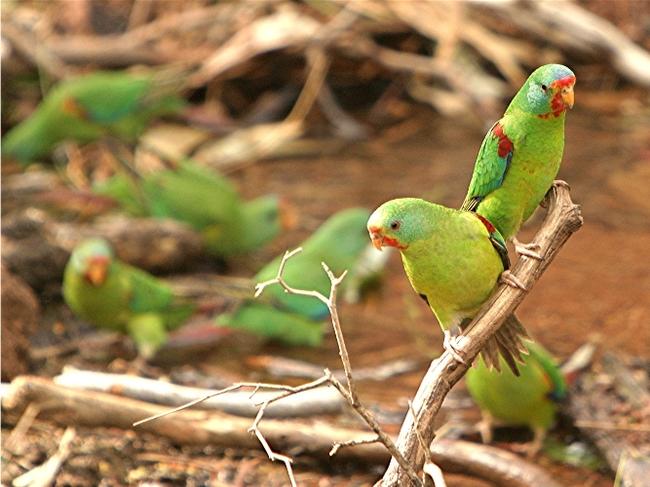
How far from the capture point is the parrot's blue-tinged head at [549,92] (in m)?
2.25

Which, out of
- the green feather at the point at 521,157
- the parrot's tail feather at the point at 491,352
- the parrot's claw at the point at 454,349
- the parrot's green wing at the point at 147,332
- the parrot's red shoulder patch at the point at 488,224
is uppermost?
the parrot's green wing at the point at 147,332

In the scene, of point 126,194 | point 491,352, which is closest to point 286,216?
point 126,194

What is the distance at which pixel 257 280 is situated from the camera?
4.30m

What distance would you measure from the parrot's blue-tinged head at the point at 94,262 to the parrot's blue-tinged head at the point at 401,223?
2.15 meters

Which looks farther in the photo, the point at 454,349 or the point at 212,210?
the point at 212,210

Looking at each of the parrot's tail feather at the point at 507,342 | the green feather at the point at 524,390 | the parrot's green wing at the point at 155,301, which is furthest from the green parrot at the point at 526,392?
the parrot's green wing at the point at 155,301

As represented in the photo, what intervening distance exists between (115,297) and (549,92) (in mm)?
2403

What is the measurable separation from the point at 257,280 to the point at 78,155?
2.60 metres

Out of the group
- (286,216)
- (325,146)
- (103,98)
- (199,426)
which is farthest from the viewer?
(325,146)

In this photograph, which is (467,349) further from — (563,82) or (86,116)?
(86,116)

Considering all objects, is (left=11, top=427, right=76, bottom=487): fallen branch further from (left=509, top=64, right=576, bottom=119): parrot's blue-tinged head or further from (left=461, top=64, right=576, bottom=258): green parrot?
(left=509, top=64, right=576, bottom=119): parrot's blue-tinged head

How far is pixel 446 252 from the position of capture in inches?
87.9

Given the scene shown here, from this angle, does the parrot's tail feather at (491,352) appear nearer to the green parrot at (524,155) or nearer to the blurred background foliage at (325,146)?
the green parrot at (524,155)

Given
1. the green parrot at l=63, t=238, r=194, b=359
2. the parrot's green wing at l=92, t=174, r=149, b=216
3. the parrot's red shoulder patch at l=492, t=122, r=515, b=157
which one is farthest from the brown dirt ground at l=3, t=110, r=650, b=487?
the parrot's red shoulder patch at l=492, t=122, r=515, b=157
